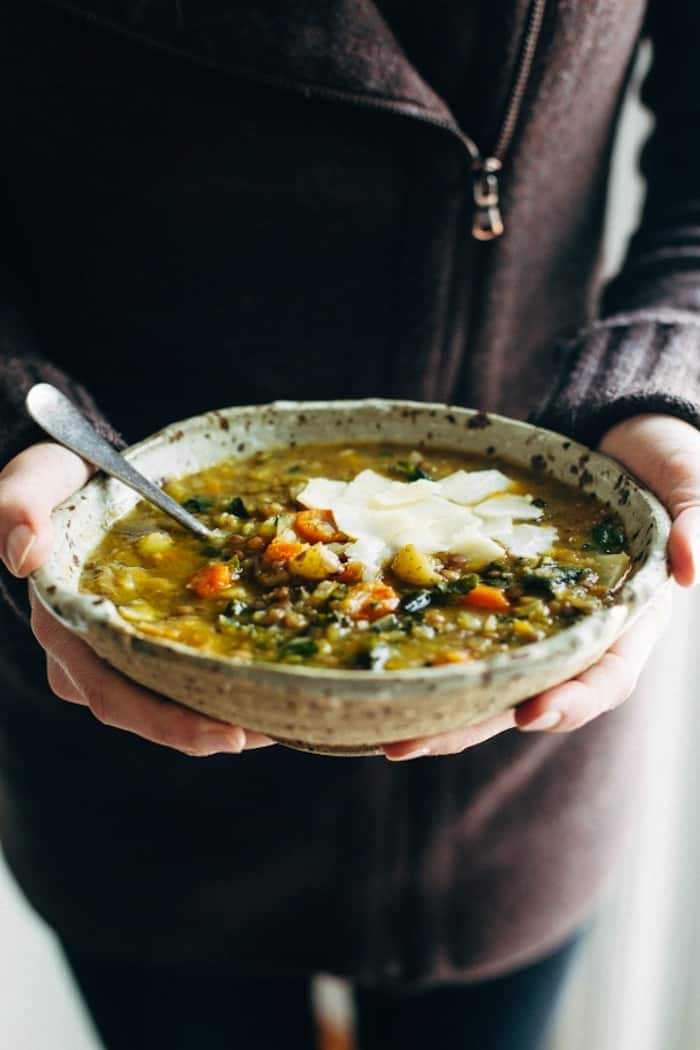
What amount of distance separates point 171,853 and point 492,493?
90 cm

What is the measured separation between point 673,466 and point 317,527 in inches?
19.9

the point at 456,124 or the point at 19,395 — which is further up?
the point at 456,124

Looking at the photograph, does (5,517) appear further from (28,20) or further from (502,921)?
(502,921)

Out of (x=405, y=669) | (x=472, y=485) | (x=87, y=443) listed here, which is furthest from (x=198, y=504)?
(x=405, y=669)

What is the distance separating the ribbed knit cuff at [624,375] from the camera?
1662 mm

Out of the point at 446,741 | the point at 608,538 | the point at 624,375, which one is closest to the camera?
the point at 446,741

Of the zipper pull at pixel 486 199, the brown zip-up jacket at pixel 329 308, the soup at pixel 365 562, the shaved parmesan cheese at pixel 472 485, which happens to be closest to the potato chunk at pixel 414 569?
the soup at pixel 365 562

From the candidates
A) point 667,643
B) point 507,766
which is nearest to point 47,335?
point 507,766

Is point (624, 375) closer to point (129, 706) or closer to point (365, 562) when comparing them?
point (365, 562)

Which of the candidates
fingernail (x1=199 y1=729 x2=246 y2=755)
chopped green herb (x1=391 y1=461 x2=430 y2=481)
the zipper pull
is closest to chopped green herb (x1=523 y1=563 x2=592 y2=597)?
chopped green herb (x1=391 y1=461 x2=430 y2=481)

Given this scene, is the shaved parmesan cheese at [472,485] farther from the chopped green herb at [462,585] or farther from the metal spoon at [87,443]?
the metal spoon at [87,443]

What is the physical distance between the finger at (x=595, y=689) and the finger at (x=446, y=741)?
4cm

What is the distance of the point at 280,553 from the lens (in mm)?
1496

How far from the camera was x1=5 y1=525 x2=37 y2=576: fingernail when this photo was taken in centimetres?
137
